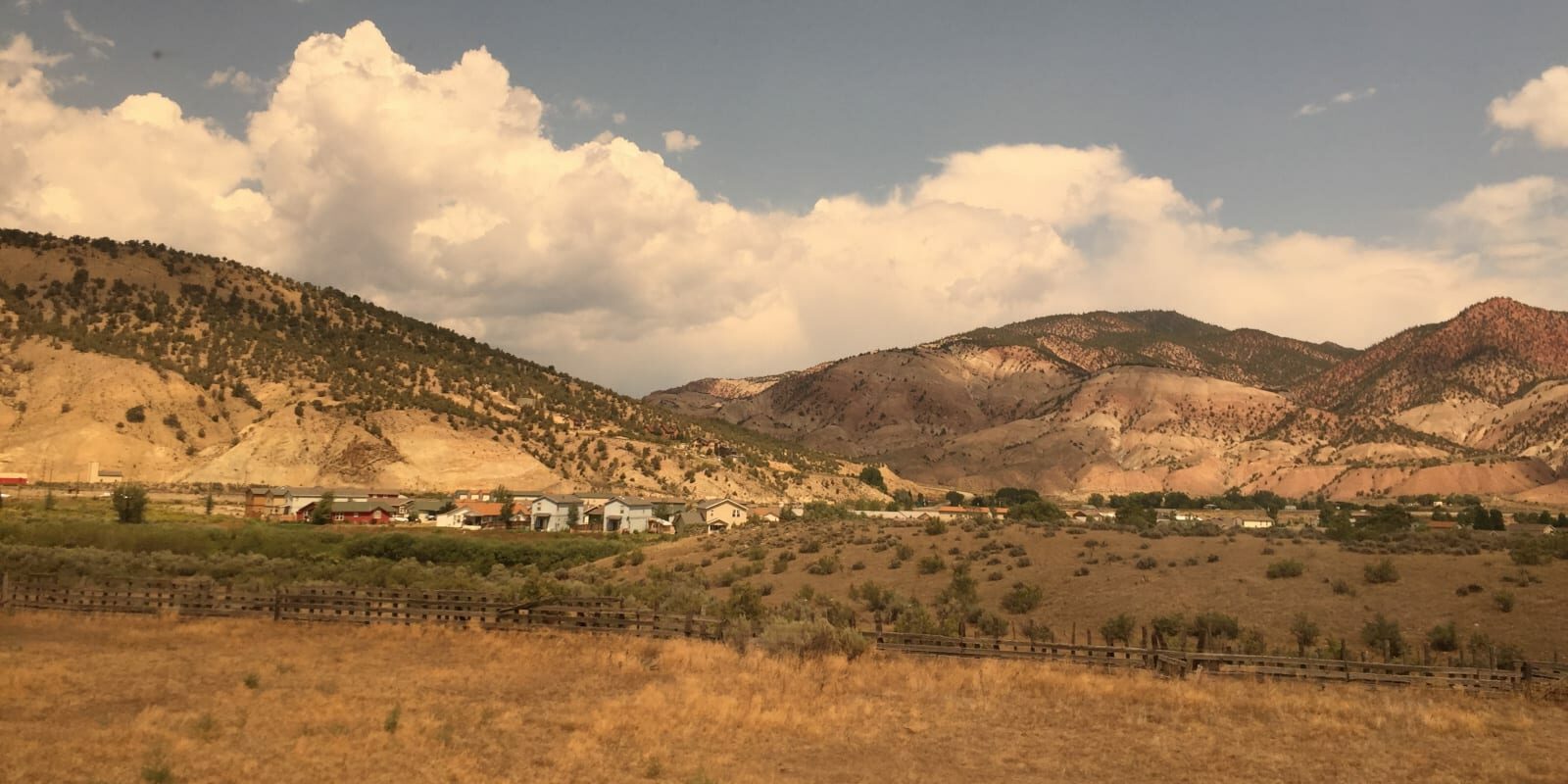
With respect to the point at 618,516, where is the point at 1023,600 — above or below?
below

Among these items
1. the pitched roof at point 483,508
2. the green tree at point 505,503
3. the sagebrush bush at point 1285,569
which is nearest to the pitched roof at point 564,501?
the green tree at point 505,503

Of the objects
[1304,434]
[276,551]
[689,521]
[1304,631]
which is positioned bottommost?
[1304,631]

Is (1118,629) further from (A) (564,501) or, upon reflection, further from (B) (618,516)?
(A) (564,501)

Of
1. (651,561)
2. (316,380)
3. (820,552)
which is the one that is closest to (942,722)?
(820,552)

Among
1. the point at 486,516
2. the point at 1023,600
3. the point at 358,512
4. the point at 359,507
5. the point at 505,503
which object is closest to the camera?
the point at 1023,600

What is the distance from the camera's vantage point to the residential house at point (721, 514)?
88250 millimetres

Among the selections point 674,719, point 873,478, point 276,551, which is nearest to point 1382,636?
point 674,719

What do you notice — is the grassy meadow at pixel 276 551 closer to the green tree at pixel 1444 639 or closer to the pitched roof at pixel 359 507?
the pitched roof at pixel 359 507

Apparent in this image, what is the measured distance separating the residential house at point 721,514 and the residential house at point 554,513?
Result: 37.6 ft

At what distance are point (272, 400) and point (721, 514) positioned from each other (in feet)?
174

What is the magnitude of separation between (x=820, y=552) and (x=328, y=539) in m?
35.2

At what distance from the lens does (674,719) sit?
19156mm

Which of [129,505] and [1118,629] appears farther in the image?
[129,505]

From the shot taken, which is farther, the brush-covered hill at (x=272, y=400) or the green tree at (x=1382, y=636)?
the brush-covered hill at (x=272, y=400)
